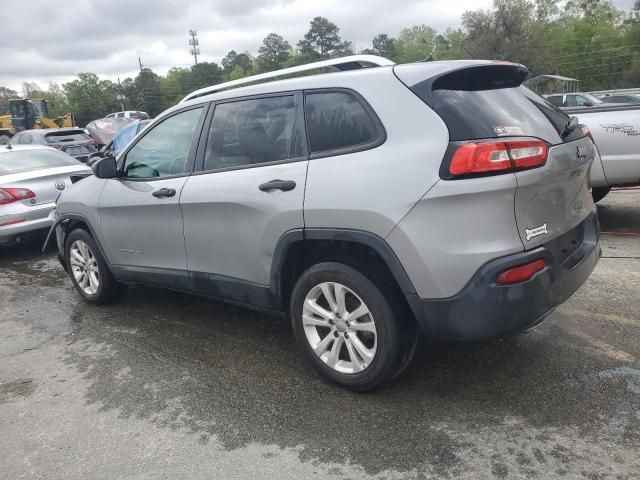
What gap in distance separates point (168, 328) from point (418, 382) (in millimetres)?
2190

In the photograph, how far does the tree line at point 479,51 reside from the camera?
163ft

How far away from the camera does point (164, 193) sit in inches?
160

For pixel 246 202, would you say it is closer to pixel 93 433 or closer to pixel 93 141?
pixel 93 433

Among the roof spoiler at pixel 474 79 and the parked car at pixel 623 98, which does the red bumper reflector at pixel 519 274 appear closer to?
the roof spoiler at pixel 474 79

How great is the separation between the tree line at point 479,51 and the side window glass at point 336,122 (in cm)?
1732

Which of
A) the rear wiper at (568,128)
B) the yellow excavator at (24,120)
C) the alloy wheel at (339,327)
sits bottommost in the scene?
the alloy wheel at (339,327)

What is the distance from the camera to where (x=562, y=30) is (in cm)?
6406

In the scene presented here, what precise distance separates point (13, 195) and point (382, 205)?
583 centimetres

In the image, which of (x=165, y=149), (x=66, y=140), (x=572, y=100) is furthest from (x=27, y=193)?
(x=572, y=100)

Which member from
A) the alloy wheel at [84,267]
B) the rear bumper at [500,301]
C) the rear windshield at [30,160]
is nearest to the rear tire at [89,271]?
the alloy wheel at [84,267]

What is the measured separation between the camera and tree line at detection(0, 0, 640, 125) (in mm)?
49812

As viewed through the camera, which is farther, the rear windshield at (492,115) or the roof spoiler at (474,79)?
the roof spoiler at (474,79)

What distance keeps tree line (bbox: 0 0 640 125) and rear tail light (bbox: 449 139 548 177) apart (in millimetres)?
17985

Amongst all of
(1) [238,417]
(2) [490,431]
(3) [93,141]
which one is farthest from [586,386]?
(3) [93,141]
